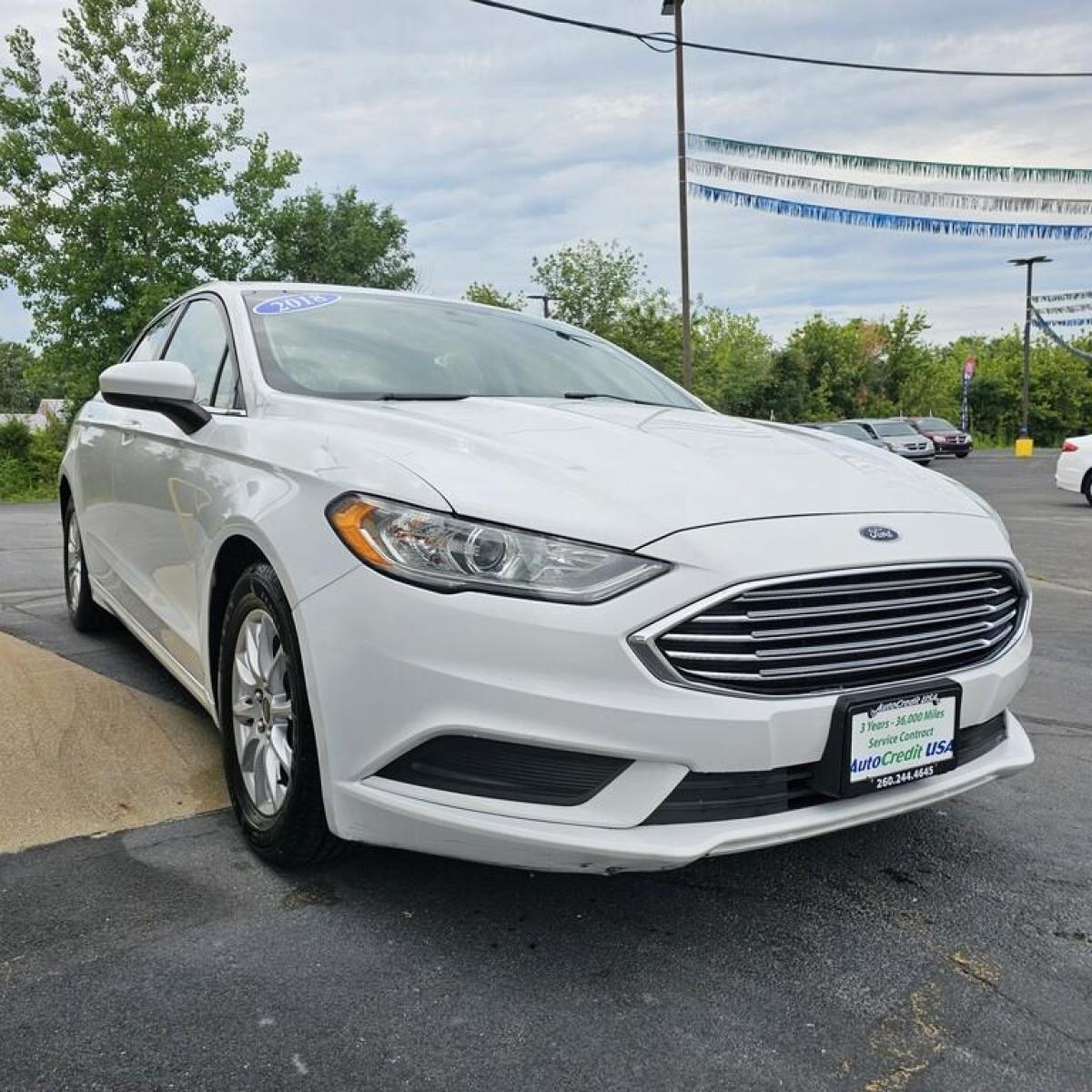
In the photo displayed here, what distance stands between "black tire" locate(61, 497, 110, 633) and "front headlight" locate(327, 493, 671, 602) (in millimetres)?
3267

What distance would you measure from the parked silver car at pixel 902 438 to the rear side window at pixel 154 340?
84.2ft

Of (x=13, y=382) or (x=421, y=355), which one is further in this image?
(x=13, y=382)

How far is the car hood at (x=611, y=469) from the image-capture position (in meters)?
2.05

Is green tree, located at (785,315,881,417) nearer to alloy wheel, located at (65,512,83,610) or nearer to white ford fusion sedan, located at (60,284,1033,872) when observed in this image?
alloy wheel, located at (65,512,83,610)

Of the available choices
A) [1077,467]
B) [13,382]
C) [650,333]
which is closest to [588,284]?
[650,333]

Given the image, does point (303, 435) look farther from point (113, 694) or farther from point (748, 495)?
point (113, 694)

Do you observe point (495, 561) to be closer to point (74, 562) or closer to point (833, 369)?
point (74, 562)

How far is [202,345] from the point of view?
3.61 m

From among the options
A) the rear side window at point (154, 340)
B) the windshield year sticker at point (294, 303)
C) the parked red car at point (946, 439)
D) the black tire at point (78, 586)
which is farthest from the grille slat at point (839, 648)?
the parked red car at point (946, 439)

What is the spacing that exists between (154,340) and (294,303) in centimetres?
145

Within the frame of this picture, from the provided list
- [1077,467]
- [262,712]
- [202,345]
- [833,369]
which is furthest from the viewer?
[833,369]

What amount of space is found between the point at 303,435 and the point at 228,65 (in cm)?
3213

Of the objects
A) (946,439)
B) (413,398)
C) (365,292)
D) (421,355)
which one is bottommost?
(946,439)

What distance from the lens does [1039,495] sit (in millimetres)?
16562
